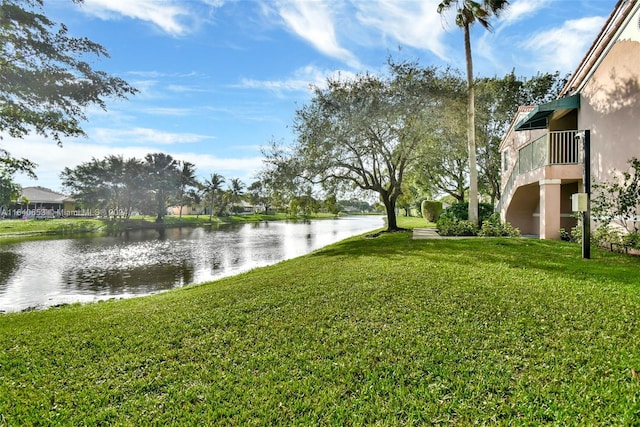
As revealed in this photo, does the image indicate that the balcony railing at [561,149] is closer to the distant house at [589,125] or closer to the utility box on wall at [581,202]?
the distant house at [589,125]

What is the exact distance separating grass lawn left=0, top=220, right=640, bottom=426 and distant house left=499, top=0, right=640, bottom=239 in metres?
5.04

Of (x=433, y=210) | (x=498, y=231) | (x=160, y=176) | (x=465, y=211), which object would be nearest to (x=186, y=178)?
(x=160, y=176)

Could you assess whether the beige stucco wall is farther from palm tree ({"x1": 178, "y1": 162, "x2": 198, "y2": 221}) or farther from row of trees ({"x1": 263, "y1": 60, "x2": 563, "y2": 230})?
palm tree ({"x1": 178, "y1": 162, "x2": 198, "y2": 221})

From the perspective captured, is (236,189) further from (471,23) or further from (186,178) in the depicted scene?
(471,23)

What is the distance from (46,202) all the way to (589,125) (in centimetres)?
8155

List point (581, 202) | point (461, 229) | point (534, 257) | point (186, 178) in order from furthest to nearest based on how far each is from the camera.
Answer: point (186, 178) → point (461, 229) → point (534, 257) → point (581, 202)

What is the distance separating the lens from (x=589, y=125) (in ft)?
34.9

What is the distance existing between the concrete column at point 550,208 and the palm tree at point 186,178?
5597cm

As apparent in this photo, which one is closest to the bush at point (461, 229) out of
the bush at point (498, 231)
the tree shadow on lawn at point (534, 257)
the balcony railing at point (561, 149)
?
the bush at point (498, 231)

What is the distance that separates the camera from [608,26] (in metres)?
9.61

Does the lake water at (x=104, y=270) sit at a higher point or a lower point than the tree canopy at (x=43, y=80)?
lower

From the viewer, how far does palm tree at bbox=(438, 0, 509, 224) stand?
46.9 ft

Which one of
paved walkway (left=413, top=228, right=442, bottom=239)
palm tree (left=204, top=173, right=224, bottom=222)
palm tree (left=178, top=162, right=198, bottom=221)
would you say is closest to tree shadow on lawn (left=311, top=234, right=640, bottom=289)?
paved walkway (left=413, top=228, right=442, bottom=239)

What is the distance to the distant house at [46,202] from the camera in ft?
208
